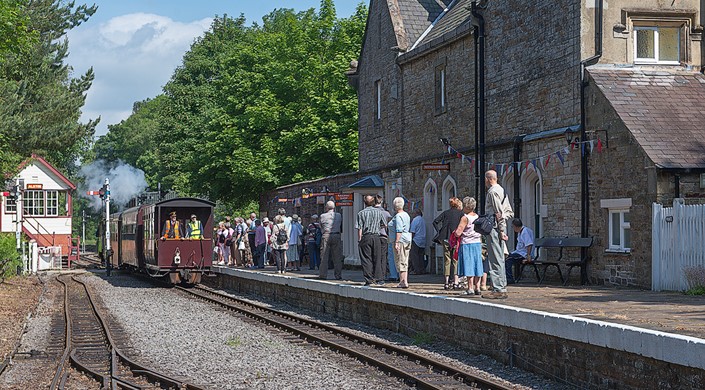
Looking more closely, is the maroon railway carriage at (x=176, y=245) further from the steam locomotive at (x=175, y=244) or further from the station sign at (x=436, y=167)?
the station sign at (x=436, y=167)

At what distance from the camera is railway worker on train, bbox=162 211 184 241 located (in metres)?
30.9

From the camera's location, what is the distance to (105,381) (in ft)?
40.2

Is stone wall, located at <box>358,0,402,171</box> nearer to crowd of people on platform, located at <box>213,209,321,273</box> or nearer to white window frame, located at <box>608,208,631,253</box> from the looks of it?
crowd of people on platform, located at <box>213,209,321,273</box>

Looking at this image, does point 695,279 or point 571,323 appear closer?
point 571,323

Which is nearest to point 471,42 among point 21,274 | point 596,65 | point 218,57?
point 596,65

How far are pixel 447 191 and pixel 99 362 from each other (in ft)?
45.2

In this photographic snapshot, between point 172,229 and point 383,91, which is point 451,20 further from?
point 172,229

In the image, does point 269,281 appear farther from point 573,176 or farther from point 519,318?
point 519,318

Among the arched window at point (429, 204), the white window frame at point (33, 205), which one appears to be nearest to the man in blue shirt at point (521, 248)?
the arched window at point (429, 204)

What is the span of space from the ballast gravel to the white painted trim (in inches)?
242

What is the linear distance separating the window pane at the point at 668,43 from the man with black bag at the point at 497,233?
721cm

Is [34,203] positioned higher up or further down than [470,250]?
higher up

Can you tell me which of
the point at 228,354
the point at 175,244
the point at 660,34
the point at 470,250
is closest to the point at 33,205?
the point at 175,244

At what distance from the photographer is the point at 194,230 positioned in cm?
3133
